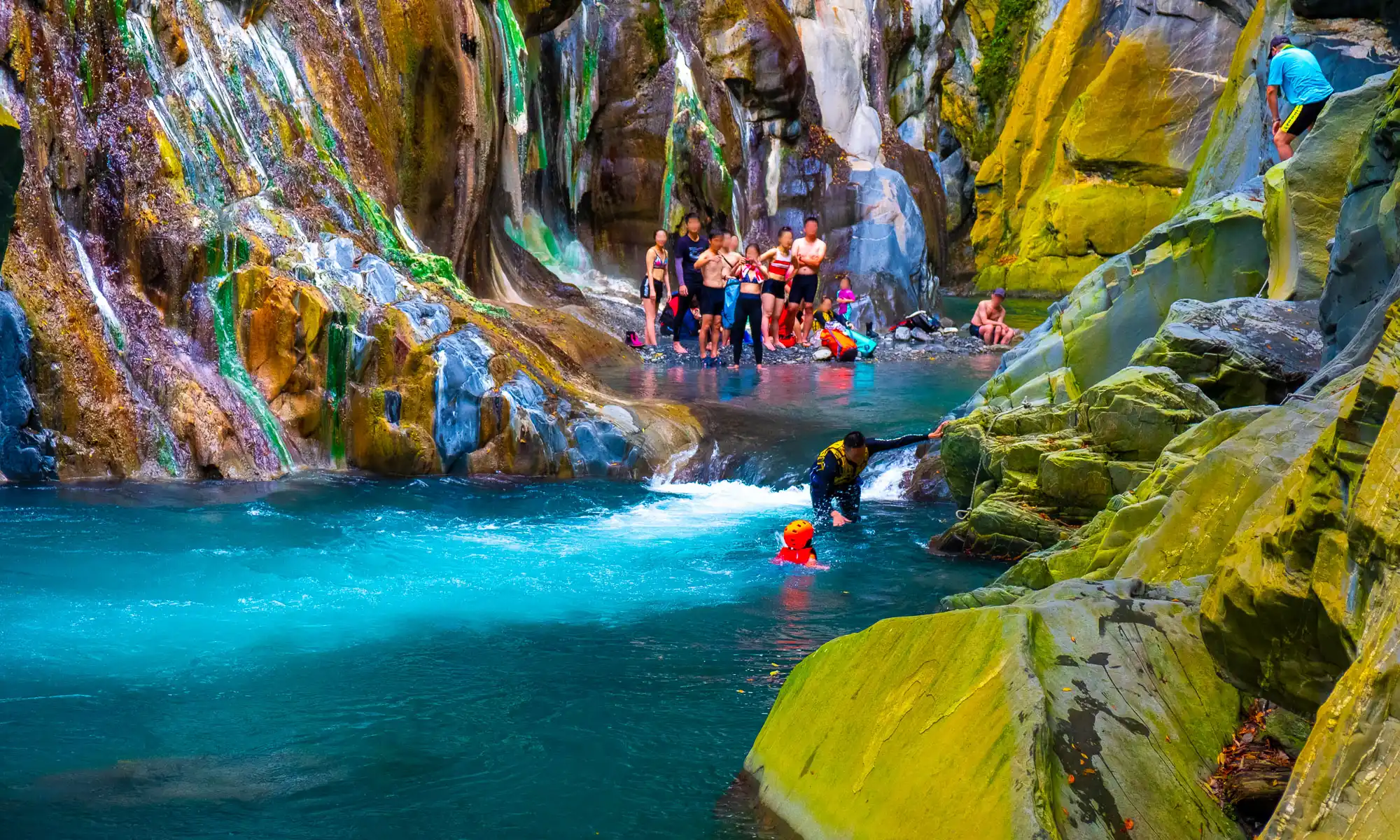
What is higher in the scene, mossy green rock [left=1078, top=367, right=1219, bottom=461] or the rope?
mossy green rock [left=1078, top=367, right=1219, bottom=461]

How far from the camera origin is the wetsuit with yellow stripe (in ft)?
29.6

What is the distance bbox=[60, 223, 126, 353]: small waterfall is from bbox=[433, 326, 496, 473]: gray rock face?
2.42 meters

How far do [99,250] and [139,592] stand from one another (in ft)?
14.1

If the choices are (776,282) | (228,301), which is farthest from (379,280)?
(776,282)

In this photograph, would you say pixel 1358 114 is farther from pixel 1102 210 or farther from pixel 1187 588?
pixel 1102 210

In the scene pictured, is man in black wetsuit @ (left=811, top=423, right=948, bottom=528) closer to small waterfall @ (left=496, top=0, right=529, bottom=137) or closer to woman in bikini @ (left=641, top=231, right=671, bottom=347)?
woman in bikini @ (left=641, top=231, right=671, bottom=347)

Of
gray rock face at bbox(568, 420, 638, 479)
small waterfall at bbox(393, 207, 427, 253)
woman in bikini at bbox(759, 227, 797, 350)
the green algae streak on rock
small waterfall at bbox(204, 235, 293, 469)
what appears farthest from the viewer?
woman in bikini at bbox(759, 227, 797, 350)

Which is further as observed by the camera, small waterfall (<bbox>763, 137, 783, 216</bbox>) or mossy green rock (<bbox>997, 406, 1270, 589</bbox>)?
small waterfall (<bbox>763, 137, 783, 216</bbox>)

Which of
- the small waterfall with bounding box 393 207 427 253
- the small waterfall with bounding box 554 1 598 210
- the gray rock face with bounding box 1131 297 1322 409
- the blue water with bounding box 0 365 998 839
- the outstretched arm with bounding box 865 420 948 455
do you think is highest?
the small waterfall with bounding box 554 1 598 210

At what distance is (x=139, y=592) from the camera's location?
7078mm

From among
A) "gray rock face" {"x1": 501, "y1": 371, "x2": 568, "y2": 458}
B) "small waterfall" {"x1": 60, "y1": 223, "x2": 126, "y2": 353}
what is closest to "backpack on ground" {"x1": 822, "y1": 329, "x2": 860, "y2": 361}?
"gray rock face" {"x1": 501, "y1": 371, "x2": 568, "y2": 458}

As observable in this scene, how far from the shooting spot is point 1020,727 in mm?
3170

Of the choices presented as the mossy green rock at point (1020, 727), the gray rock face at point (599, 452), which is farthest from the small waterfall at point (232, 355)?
the mossy green rock at point (1020, 727)

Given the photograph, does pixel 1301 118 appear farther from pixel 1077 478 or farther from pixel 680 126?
pixel 680 126
